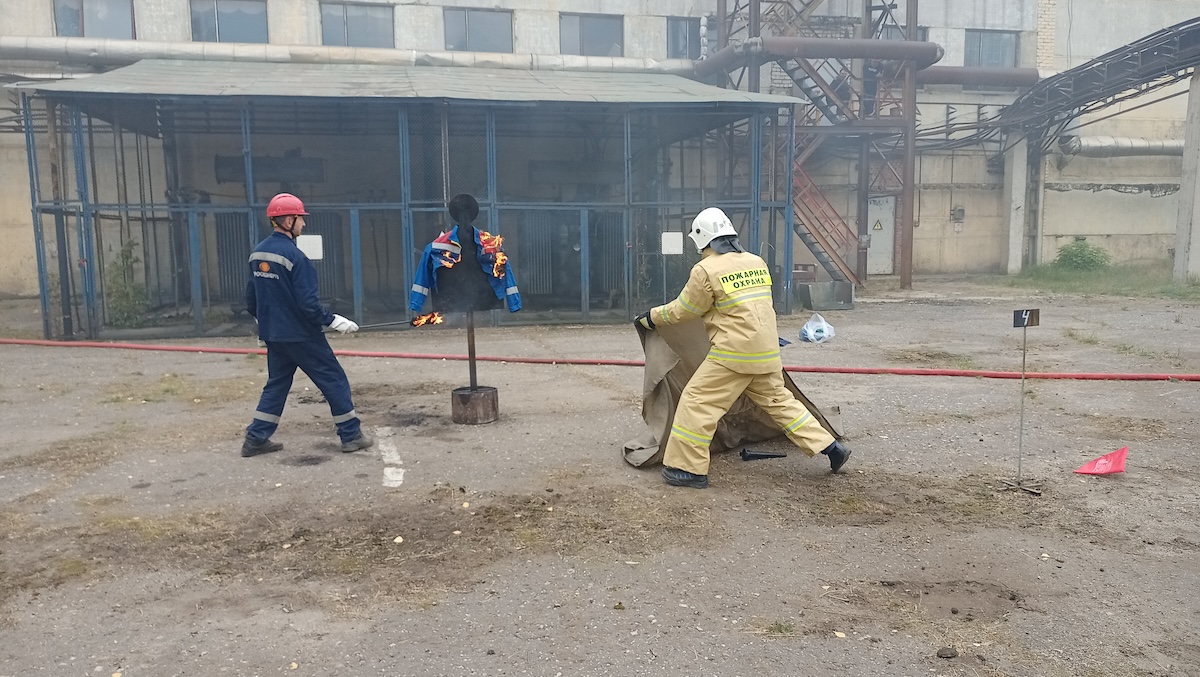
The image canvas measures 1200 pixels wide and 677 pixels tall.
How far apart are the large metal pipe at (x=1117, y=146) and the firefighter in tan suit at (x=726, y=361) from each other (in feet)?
74.4

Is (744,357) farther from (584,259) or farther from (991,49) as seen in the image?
(991,49)

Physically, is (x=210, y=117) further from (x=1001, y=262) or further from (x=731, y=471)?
(x=1001, y=262)

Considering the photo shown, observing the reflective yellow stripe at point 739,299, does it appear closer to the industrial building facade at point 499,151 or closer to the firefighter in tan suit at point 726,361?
the firefighter in tan suit at point 726,361

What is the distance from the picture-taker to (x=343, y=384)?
19.6 ft

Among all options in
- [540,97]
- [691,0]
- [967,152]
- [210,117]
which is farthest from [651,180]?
[967,152]

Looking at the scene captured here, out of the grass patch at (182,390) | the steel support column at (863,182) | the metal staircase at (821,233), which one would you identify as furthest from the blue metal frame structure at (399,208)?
the steel support column at (863,182)

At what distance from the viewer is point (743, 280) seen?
5.04m

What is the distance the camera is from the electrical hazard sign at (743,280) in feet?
16.4

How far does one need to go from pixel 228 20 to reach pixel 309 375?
16.9m

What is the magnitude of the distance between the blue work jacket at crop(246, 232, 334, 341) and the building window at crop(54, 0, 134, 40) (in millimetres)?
16883

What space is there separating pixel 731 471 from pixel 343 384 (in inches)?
110

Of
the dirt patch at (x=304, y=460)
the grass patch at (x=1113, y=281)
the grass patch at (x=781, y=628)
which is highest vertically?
Result: the grass patch at (x=1113, y=281)

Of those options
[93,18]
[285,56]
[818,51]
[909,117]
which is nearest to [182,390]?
[285,56]

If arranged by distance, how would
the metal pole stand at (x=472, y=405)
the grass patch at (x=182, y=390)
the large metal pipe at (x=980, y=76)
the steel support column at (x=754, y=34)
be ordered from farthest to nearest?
1. the large metal pipe at (x=980, y=76)
2. the steel support column at (x=754, y=34)
3. the grass patch at (x=182, y=390)
4. the metal pole stand at (x=472, y=405)
